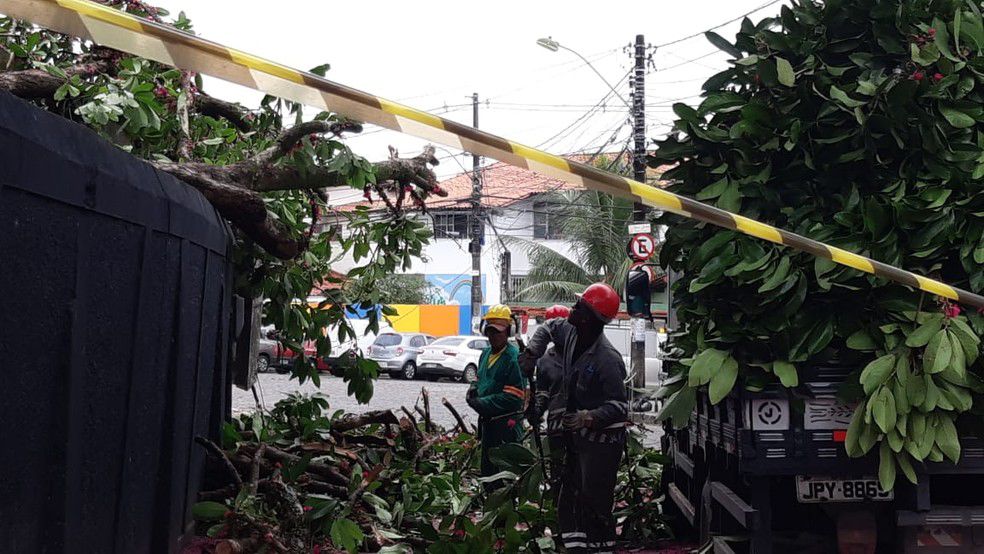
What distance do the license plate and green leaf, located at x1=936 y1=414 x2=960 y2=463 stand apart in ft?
1.31

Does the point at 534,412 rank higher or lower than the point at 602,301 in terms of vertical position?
lower

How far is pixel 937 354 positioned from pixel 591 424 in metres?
2.40

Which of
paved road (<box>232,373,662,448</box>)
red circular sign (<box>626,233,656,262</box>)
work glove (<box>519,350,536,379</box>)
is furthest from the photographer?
red circular sign (<box>626,233,656,262</box>)

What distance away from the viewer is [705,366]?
526 cm

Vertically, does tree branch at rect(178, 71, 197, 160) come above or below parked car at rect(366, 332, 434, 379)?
above

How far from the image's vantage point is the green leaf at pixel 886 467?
4.89 meters

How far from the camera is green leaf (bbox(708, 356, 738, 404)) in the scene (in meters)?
5.14


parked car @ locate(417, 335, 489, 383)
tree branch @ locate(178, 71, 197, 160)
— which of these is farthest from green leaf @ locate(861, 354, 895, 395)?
parked car @ locate(417, 335, 489, 383)

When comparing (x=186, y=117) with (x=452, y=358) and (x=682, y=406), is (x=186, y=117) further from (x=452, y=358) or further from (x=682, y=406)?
(x=452, y=358)

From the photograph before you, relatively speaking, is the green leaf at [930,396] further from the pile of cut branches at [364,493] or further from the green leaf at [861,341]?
the pile of cut branches at [364,493]

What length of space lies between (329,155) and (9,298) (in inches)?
139

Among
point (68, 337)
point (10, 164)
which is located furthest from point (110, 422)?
point (10, 164)

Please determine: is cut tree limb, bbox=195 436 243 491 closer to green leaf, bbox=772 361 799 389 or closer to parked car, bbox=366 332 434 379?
green leaf, bbox=772 361 799 389

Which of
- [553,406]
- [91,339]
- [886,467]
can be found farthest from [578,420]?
[91,339]
